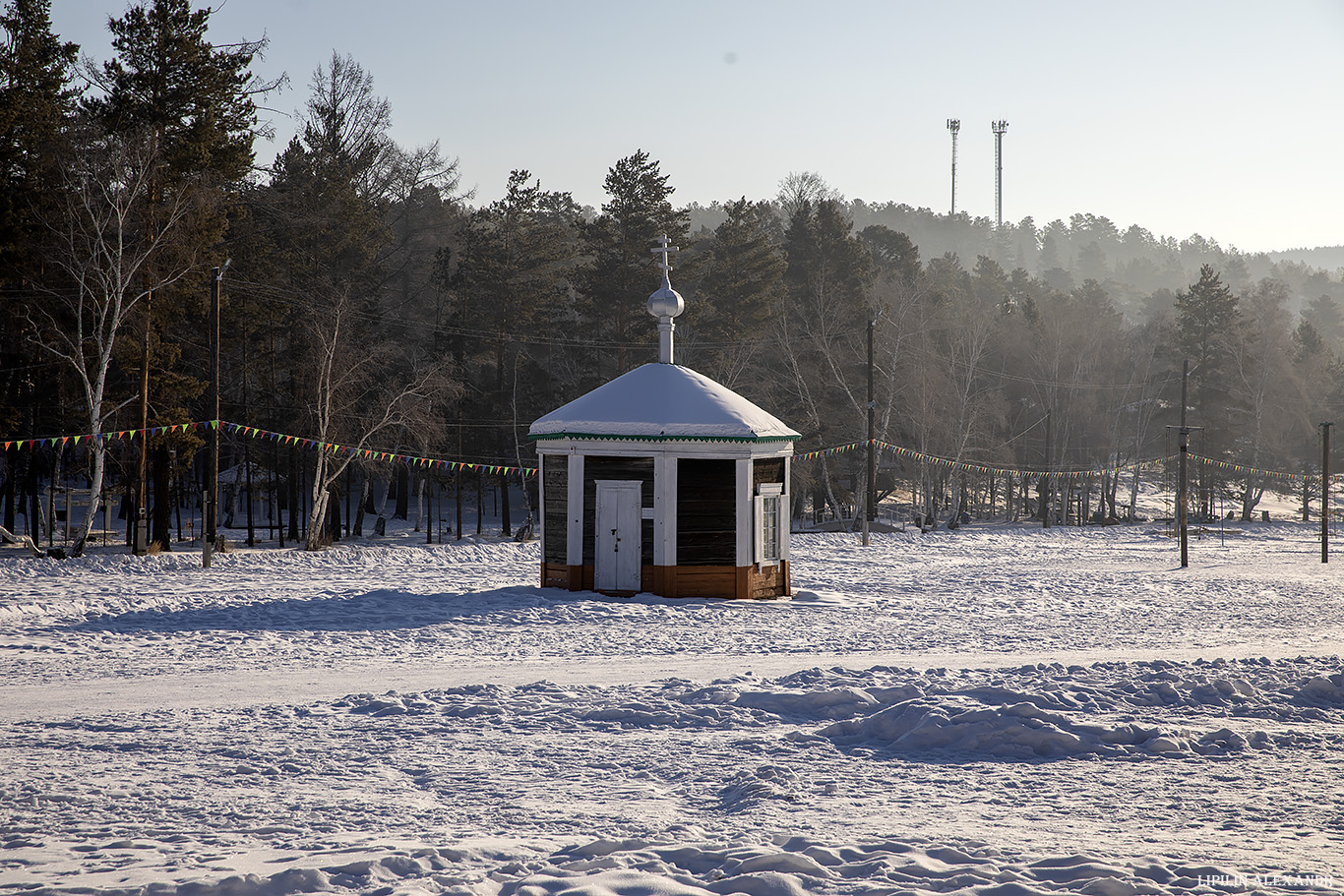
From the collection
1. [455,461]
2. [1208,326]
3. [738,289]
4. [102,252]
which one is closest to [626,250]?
[738,289]

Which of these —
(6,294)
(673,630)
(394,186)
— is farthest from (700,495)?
(394,186)

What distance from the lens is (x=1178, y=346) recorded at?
61.0 meters

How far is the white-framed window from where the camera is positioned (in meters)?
19.6

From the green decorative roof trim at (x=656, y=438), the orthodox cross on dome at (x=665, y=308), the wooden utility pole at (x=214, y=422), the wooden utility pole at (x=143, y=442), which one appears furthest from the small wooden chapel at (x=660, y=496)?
the wooden utility pole at (x=143, y=442)

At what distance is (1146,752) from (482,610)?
11499 mm

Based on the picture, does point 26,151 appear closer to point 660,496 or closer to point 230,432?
point 230,432

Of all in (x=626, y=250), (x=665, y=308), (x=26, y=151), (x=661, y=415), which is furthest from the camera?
(x=626, y=250)

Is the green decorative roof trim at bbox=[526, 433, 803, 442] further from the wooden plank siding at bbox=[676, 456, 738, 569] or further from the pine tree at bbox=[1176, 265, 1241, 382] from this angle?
the pine tree at bbox=[1176, 265, 1241, 382]

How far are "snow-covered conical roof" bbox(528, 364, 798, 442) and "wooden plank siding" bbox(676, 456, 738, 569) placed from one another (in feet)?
2.07

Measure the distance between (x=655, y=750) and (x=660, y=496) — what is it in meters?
10.4

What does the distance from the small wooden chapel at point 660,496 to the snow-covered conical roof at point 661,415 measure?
1.0 inches

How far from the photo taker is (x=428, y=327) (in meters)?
49.1

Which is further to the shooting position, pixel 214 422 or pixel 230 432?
pixel 230 432

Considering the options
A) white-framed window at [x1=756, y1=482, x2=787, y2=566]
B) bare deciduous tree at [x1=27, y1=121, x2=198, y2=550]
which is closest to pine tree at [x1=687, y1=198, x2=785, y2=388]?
bare deciduous tree at [x1=27, y1=121, x2=198, y2=550]
